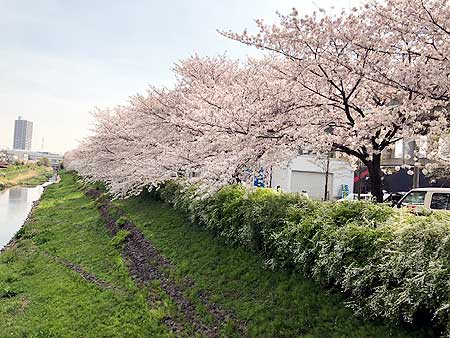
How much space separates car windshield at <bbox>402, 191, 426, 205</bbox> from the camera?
1274cm

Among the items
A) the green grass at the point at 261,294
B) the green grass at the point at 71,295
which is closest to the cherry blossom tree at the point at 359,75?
the green grass at the point at 261,294

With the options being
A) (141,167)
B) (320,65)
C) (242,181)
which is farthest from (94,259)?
(320,65)

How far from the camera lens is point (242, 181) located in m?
11.0

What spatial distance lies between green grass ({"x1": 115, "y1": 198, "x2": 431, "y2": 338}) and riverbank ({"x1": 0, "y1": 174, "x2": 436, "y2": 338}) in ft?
0.06

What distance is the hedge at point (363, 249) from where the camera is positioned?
450cm

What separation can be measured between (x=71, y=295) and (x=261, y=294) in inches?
189

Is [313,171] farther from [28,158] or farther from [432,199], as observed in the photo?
[28,158]

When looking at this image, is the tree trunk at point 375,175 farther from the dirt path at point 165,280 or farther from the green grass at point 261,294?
the dirt path at point 165,280

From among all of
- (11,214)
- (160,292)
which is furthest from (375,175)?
(11,214)

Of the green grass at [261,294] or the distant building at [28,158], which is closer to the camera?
the green grass at [261,294]

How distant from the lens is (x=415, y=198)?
12953 millimetres

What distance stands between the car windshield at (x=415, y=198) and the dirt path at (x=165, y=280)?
7.85 m

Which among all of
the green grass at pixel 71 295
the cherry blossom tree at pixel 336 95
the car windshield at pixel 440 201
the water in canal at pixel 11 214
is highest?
the cherry blossom tree at pixel 336 95

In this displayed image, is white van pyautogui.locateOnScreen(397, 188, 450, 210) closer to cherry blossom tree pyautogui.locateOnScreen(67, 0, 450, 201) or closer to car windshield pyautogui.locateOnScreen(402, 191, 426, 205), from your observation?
car windshield pyautogui.locateOnScreen(402, 191, 426, 205)
